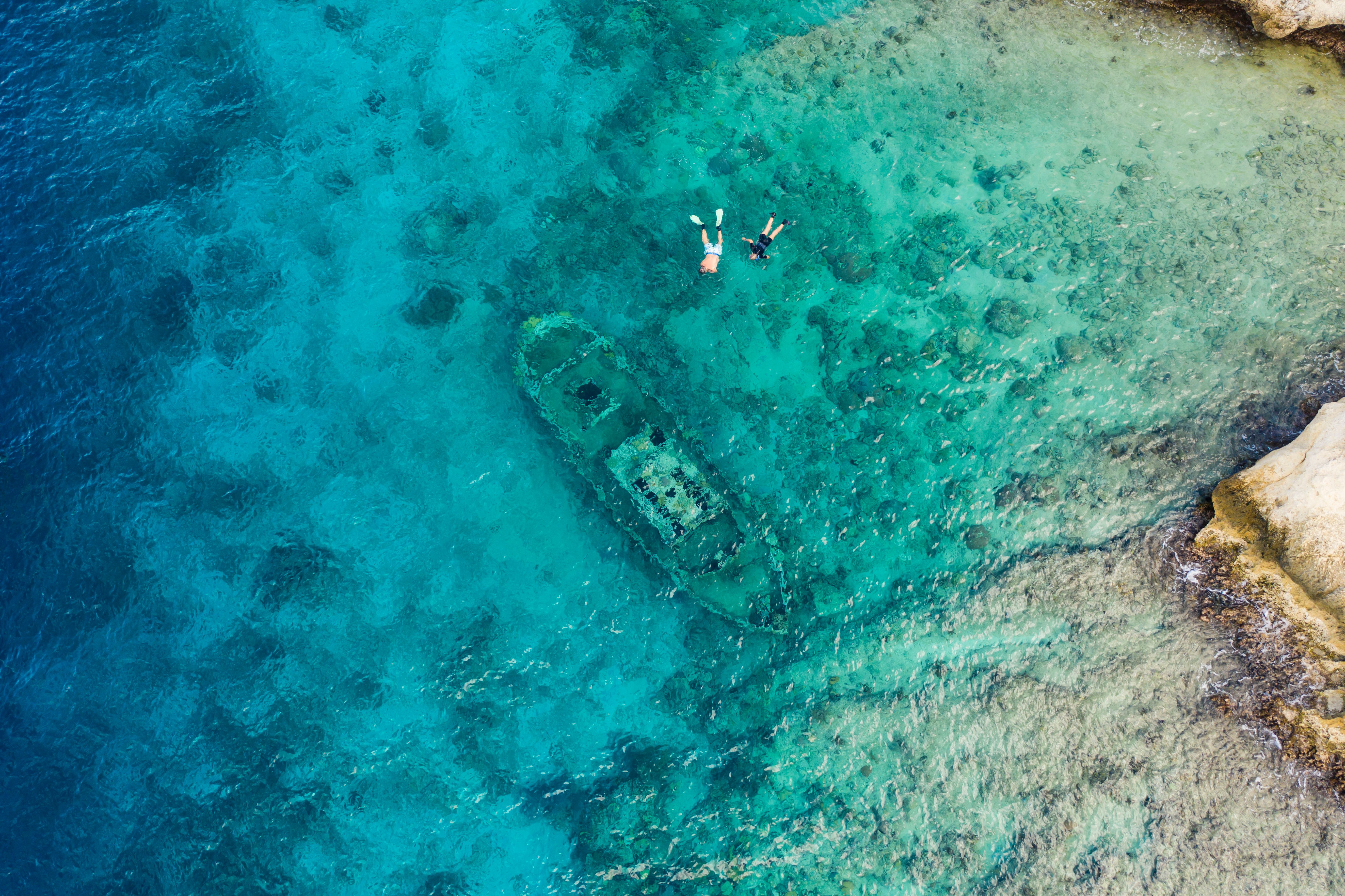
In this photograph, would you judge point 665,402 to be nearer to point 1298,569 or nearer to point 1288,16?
point 1298,569

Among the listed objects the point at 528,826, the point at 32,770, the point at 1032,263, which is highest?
the point at 1032,263

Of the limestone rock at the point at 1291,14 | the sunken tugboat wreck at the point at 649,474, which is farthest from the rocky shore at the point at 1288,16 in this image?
the sunken tugboat wreck at the point at 649,474

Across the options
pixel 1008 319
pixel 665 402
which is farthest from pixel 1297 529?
pixel 665 402

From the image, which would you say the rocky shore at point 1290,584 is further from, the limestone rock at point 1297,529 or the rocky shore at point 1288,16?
the rocky shore at point 1288,16

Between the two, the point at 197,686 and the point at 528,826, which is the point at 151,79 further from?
the point at 528,826

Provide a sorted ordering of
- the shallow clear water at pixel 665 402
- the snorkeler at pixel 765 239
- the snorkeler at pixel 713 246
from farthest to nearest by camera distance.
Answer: the snorkeler at pixel 765 239
the snorkeler at pixel 713 246
the shallow clear water at pixel 665 402

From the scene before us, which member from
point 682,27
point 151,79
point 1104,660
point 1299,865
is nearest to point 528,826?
point 1104,660
